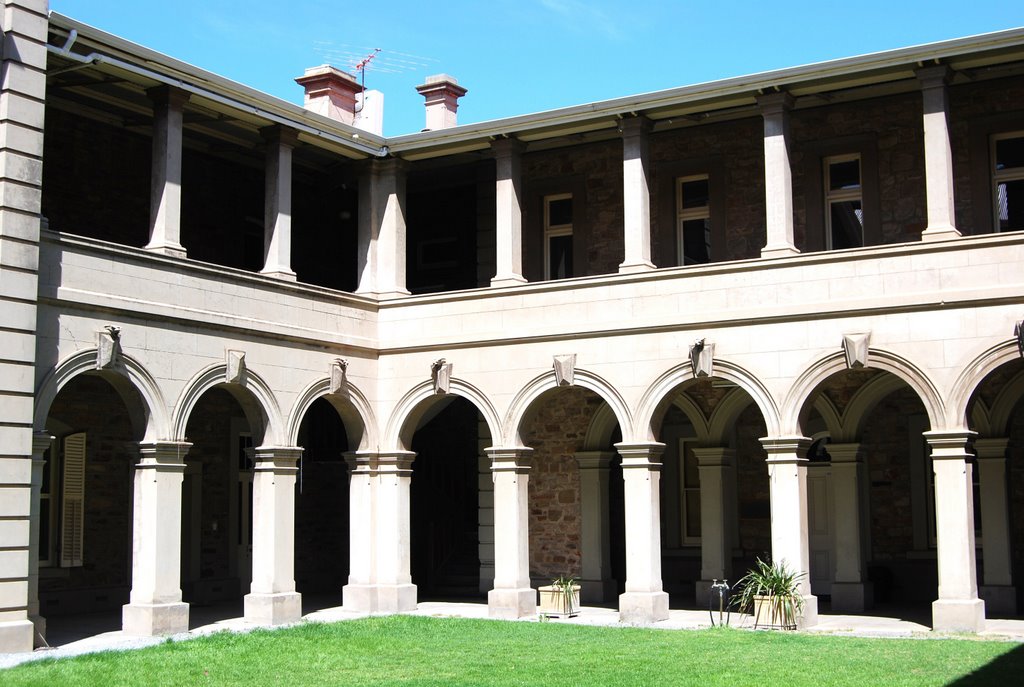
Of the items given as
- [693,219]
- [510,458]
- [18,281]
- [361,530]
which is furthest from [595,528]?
[18,281]

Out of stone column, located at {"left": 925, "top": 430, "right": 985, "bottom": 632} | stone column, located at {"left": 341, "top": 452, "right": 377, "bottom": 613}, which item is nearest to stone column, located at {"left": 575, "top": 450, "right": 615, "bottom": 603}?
stone column, located at {"left": 341, "top": 452, "right": 377, "bottom": 613}

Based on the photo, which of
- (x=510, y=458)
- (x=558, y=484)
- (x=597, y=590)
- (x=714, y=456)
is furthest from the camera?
(x=558, y=484)

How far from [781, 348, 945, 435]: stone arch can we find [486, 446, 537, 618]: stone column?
148 inches

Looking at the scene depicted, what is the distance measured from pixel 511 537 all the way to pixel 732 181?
6096 millimetres

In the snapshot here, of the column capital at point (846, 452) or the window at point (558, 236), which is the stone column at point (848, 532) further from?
the window at point (558, 236)

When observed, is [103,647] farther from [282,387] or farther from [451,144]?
[451,144]

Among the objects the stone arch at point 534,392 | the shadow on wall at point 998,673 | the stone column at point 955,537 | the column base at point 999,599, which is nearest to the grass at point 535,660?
the shadow on wall at point 998,673

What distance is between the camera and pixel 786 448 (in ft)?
54.5

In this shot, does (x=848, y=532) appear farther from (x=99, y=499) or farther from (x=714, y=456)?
(x=99, y=499)

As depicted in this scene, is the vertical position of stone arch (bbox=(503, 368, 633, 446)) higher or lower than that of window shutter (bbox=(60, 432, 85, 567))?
higher

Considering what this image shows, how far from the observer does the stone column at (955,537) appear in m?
15.3

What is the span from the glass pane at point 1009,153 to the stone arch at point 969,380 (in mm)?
3455

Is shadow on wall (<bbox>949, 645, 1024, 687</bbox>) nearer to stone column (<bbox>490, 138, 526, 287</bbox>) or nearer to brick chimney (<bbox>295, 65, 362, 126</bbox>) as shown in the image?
stone column (<bbox>490, 138, 526, 287</bbox>)

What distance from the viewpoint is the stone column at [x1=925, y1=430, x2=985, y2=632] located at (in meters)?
15.3
